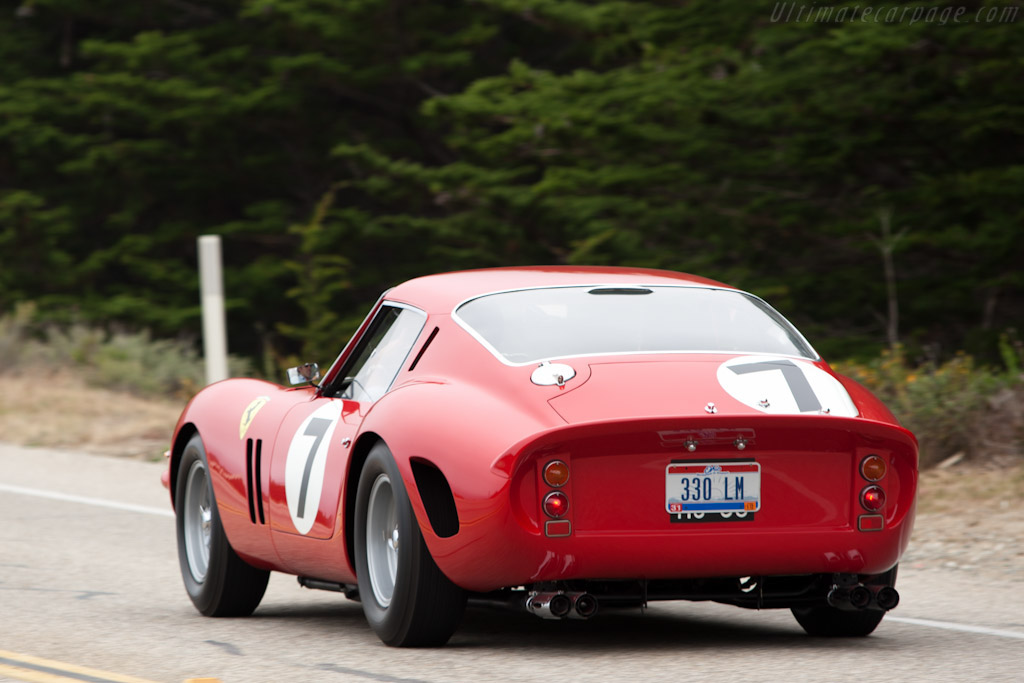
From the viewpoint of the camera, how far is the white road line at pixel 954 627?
6.34m

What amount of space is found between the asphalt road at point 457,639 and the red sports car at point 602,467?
0.70 feet

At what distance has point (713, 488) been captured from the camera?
17.4 ft

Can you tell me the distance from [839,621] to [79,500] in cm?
682

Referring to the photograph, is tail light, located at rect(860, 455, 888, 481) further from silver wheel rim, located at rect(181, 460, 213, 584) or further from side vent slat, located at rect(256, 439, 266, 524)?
silver wheel rim, located at rect(181, 460, 213, 584)

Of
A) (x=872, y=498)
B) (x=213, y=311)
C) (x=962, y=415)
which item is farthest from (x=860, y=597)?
(x=213, y=311)

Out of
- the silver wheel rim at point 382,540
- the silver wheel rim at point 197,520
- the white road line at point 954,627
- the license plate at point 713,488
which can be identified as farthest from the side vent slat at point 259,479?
the white road line at point 954,627

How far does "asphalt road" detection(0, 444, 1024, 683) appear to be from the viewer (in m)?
5.27

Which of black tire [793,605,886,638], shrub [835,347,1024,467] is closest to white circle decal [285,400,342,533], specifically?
black tire [793,605,886,638]

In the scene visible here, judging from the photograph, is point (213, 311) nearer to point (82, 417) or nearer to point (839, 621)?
point (82, 417)

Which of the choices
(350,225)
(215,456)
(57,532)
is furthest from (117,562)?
(350,225)

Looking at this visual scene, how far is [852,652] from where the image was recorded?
5734 mm

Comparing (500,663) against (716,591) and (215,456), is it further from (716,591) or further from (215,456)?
(215,456)

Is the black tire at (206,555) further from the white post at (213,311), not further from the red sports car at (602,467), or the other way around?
the white post at (213,311)

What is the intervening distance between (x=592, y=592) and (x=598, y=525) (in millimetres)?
342
